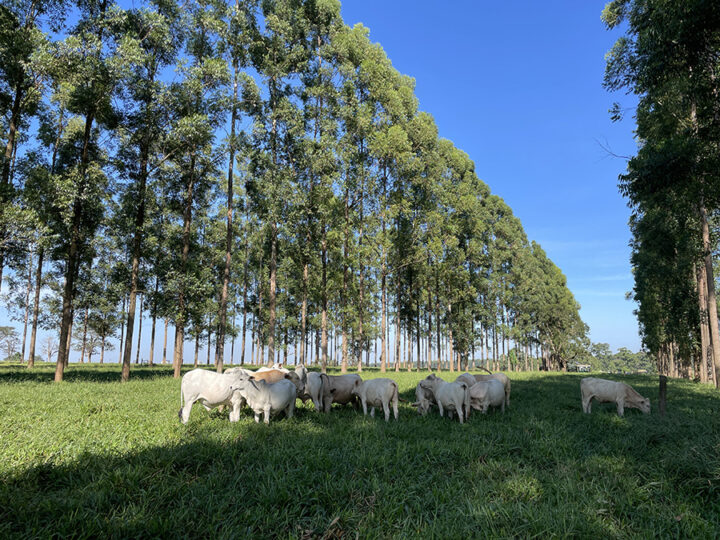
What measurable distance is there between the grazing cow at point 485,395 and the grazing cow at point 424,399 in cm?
116

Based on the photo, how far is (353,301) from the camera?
34.2 meters

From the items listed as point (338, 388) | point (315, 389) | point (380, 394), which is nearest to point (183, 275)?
point (315, 389)

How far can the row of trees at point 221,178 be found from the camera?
15094 mm

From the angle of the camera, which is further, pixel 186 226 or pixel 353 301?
pixel 353 301

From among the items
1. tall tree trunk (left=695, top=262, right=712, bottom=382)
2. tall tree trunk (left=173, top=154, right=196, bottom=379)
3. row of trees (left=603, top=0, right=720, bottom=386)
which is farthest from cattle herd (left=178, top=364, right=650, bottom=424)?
tall tree trunk (left=695, top=262, right=712, bottom=382)

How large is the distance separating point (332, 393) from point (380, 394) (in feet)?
5.86

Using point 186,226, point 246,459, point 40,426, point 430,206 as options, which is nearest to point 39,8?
point 186,226

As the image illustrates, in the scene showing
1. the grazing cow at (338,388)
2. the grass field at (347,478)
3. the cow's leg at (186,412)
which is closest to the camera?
the grass field at (347,478)

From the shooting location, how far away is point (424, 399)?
10.2 m

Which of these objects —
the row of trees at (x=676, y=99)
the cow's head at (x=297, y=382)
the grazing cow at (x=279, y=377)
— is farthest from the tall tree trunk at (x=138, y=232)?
the row of trees at (x=676, y=99)

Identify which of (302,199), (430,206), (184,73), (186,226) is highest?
(184,73)

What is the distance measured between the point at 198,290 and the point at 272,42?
16.6 m

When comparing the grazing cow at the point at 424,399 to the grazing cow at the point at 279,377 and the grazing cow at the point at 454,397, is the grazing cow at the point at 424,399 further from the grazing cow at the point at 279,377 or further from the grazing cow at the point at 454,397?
the grazing cow at the point at 279,377

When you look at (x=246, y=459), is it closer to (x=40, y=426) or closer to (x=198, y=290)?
(x=40, y=426)
